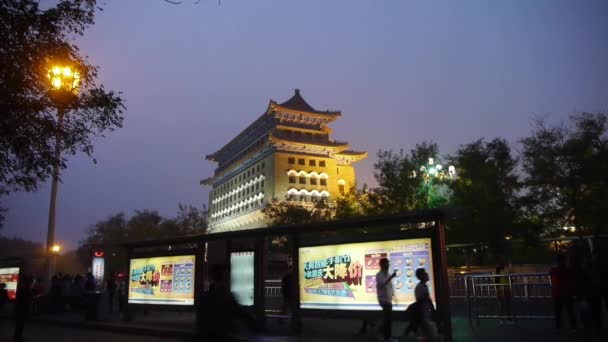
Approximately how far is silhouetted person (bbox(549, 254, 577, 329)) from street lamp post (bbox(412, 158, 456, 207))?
66.3 feet

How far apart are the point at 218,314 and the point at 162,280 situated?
32.5 feet

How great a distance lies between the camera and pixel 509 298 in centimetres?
1077

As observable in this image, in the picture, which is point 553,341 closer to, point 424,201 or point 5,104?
point 5,104

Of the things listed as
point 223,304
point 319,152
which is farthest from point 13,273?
point 319,152

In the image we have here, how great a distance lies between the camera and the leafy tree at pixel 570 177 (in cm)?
2666

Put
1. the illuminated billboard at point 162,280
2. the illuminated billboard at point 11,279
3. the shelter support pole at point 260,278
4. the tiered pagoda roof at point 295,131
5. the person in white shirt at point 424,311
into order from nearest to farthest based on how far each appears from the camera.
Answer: the person in white shirt at point 424,311, the shelter support pole at point 260,278, the illuminated billboard at point 162,280, the illuminated billboard at point 11,279, the tiered pagoda roof at point 295,131

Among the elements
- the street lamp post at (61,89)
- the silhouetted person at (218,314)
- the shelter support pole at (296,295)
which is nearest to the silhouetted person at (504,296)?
the shelter support pole at (296,295)

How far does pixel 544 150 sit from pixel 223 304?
29374 mm

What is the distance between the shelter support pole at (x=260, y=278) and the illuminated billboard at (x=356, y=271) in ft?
3.89

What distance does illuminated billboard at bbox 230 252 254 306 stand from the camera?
38.6 feet

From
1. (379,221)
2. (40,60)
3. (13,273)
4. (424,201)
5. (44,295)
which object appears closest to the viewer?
(379,221)

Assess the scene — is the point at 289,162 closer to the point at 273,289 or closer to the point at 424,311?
the point at 273,289

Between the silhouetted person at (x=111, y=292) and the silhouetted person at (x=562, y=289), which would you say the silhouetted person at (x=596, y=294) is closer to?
the silhouetted person at (x=562, y=289)

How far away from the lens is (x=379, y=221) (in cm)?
966
